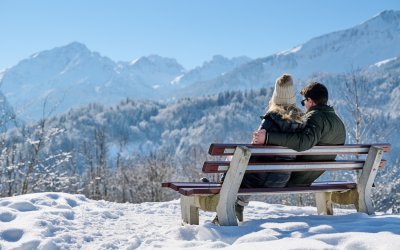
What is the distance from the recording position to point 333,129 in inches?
245

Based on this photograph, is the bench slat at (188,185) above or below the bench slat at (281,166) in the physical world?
below

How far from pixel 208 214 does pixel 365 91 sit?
14.4 meters

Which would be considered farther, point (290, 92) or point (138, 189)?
point (138, 189)

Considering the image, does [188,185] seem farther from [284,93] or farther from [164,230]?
[284,93]

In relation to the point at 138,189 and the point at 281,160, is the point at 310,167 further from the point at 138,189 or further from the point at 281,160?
the point at 138,189

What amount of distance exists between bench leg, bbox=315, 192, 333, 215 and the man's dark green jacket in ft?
2.12

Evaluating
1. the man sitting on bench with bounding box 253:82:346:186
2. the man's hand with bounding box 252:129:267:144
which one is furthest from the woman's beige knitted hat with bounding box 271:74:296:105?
the man's hand with bounding box 252:129:267:144

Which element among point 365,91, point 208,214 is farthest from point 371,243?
point 365,91

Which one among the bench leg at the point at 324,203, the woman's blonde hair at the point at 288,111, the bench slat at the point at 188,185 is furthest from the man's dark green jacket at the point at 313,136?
the bench slat at the point at 188,185

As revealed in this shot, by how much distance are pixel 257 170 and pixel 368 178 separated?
165 centimetres

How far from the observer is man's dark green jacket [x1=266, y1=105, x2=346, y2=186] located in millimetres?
5676

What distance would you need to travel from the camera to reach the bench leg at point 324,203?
276 inches

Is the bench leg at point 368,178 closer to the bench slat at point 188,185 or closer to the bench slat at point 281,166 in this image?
the bench slat at point 281,166

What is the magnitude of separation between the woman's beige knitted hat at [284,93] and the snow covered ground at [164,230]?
1.33m
